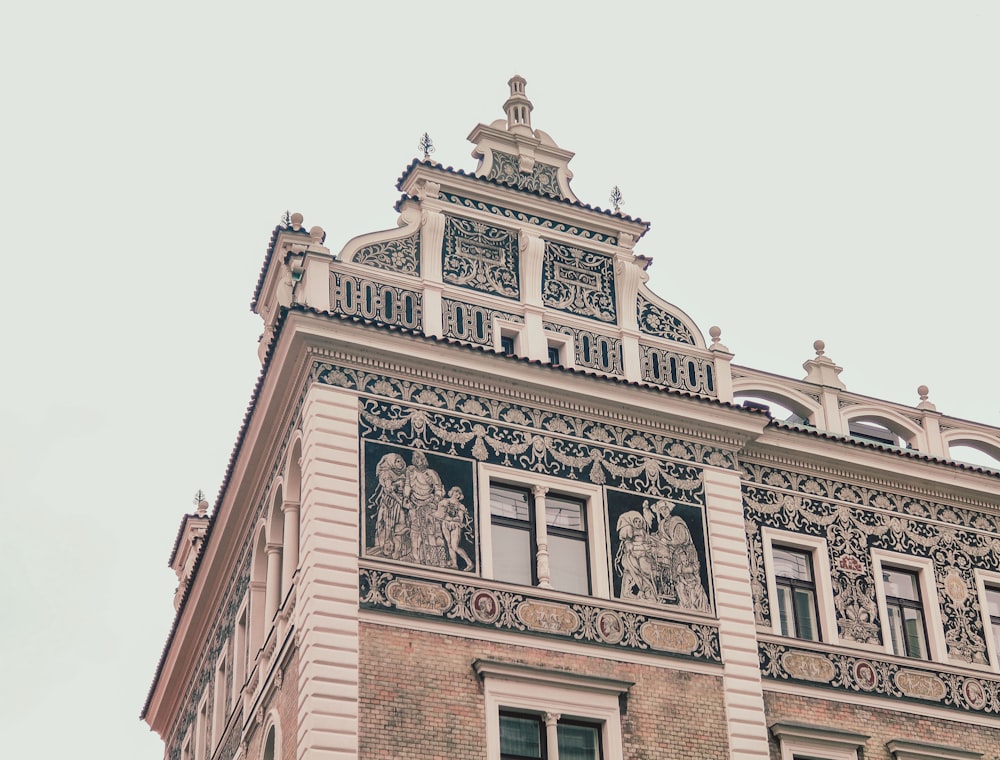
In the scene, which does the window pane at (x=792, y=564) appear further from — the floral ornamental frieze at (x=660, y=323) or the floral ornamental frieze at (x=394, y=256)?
the floral ornamental frieze at (x=394, y=256)

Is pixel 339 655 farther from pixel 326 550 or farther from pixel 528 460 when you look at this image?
pixel 528 460

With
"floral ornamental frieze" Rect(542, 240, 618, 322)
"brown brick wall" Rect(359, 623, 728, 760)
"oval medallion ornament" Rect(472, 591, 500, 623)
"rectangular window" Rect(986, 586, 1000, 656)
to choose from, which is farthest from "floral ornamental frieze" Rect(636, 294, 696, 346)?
"rectangular window" Rect(986, 586, 1000, 656)

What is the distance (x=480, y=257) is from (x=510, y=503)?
4.31m

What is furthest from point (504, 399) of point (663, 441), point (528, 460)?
point (663, 441)

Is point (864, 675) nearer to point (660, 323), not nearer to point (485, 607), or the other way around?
point (485, 607)

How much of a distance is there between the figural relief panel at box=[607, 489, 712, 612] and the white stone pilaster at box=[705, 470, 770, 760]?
24 cm

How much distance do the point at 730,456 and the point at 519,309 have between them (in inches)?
156

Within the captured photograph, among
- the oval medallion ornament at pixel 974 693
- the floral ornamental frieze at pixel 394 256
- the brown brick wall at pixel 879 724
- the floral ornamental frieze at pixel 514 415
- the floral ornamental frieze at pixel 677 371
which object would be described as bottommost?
the brown brick wall at pixel 879 724

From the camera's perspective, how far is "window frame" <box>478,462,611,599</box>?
24812 millimetres

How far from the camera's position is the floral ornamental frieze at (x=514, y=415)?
82.8 ft

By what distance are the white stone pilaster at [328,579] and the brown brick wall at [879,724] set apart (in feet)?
21.0

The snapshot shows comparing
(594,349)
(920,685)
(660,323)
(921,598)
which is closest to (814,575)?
(921,598)

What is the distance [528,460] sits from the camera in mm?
25750

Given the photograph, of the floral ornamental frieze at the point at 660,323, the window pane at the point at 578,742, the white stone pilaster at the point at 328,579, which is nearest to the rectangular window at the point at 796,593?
the floral ornamental frieze at the point at 660,323
